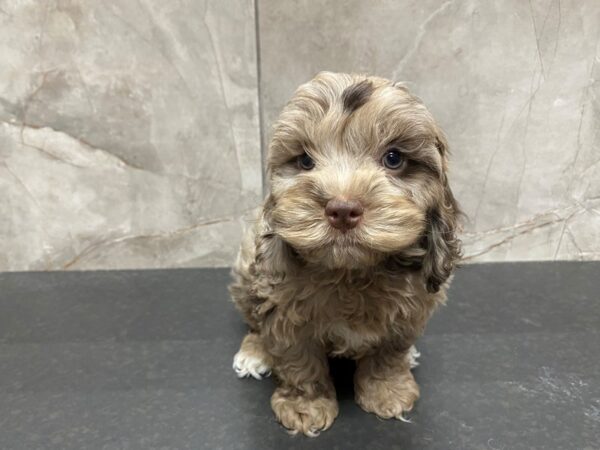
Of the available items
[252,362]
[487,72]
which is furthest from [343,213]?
[487,72]

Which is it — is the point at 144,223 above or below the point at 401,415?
above

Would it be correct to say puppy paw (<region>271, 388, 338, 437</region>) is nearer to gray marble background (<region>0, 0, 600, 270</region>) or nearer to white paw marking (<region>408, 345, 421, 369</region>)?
white paw marking (<region>408, 345, 421, 369</region>)

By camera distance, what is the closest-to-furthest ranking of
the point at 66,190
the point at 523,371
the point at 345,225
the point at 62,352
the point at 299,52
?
the point at 345,225, the point at 523,371, the point at 62,352, the point at 299,52, the point at 66,190

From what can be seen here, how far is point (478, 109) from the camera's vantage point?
86.1 inches

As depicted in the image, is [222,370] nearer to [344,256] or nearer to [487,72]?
[344,256]

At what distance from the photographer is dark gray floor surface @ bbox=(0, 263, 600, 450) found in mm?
1452

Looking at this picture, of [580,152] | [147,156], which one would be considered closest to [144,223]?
[147,156]

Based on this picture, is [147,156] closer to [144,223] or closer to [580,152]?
[144,223]

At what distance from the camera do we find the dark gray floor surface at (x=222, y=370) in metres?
1.45

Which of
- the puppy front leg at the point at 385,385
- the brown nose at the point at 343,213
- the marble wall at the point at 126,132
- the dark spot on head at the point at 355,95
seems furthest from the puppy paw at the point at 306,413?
the marble wall at the point at 126,132

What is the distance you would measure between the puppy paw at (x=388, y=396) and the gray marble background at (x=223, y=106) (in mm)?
1056

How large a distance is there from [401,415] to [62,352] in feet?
3.88

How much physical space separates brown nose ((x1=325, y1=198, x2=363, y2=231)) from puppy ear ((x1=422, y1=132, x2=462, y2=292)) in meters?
0.27

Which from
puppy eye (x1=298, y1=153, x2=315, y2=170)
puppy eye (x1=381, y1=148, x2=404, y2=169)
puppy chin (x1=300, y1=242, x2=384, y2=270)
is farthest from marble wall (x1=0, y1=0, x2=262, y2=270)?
Answer: puppy chin (x1=300, y1=242, x2=384, y2=270)
